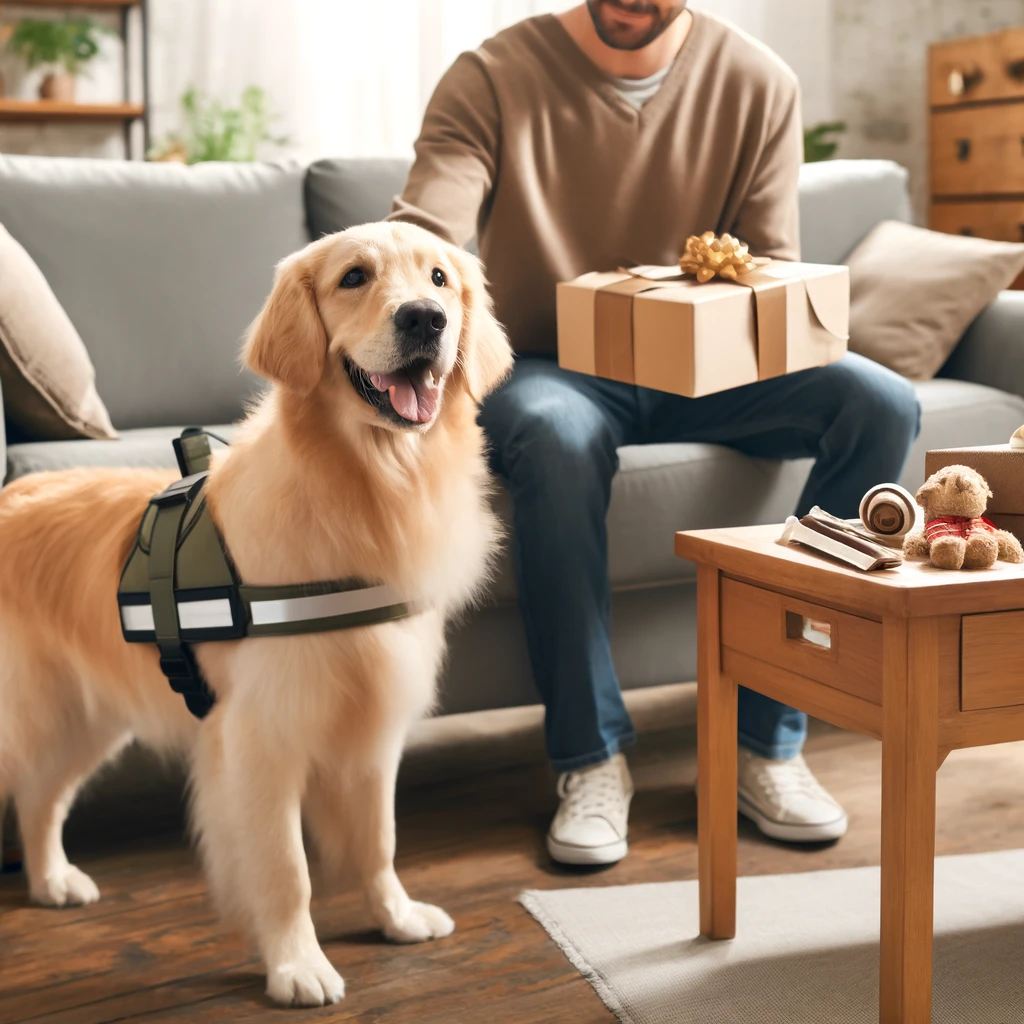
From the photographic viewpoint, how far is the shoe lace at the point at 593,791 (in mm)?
1720

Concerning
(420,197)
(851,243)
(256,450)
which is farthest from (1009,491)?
(851,243)

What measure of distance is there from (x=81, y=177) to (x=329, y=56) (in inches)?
88.9

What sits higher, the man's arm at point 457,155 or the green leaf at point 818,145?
the green leaf at point 818,145

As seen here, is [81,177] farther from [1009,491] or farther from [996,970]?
[996,970]

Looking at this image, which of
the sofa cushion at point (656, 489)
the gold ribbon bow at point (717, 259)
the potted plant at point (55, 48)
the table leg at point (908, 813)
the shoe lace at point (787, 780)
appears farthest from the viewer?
the potted plant at point (55, 48)

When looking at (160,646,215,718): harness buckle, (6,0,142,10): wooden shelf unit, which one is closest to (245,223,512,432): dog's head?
(160,646,215,718): harness buckle

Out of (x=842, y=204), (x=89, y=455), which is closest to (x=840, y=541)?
(x=89, y=455)

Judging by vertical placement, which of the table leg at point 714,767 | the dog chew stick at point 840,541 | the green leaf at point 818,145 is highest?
the green leaf at point 818,145

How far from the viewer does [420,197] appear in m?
1.82

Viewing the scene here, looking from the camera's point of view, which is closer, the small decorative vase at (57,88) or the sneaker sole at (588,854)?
the sneaker sole at (588,854)

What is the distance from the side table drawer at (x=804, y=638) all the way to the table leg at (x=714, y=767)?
2cm

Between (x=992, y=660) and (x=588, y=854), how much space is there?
0.74 meters

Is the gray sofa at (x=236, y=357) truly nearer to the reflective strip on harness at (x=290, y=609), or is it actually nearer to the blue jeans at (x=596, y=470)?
the blue jeans at (x=596, y=470)

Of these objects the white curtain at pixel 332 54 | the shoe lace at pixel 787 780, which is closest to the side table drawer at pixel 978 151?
the white curtain at pixel 332 54
